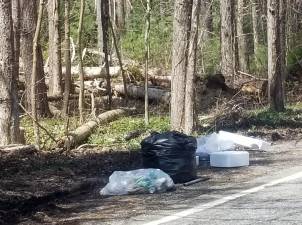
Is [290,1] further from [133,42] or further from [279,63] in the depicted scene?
[279,63]

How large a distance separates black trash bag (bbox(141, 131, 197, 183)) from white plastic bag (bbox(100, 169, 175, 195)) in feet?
1.89

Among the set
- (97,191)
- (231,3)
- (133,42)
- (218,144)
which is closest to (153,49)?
(133,42)

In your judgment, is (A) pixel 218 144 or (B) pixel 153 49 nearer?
(A) pixel 218 144

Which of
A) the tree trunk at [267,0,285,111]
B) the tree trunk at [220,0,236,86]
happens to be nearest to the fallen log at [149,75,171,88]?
the tree trunk at [220,0,236,86]

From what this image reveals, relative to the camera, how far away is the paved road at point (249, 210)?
6.99m

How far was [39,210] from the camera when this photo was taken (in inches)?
315

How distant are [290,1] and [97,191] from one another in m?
24.5

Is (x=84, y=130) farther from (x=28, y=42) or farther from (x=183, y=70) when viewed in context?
(x=28, y=42)

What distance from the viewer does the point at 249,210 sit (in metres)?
7.46

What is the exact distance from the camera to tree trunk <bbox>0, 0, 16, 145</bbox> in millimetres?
11695

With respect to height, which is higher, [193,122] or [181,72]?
[181,72]

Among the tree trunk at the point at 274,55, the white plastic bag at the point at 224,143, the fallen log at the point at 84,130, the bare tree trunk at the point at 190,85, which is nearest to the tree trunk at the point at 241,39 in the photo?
the tree trunk at the point at 274,55

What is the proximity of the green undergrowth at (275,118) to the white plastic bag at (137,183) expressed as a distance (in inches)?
293

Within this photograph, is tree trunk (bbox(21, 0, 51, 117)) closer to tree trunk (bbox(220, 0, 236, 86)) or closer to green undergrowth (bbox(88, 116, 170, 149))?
green undergrowth (bbox(88, 116, 170, 149))
